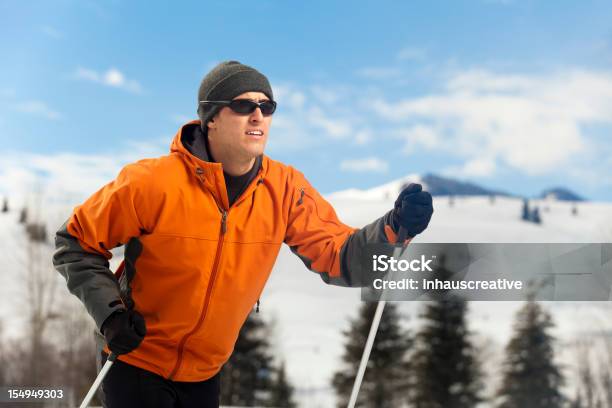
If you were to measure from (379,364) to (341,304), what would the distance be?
1369 cm

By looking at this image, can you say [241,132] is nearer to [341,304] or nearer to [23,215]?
Answer: [23,215]

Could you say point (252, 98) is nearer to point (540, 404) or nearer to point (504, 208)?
point (540, 404)

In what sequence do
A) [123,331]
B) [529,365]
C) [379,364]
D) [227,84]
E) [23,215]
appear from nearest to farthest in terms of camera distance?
1. [123,331]
2. [227,84]
3. [379,364]
4. [529,365]
5. [23,215]

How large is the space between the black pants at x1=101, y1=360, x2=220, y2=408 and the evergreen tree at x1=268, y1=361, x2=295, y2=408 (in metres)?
15.5

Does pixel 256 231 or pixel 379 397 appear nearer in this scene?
pixel 256 231

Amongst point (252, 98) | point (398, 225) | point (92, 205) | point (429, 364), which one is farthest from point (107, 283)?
point (429, 364)

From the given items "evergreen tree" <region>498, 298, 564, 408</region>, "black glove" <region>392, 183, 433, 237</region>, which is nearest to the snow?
"evergreen tree" <region>498, 298, 564, 408</region>

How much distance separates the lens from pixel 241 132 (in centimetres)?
247

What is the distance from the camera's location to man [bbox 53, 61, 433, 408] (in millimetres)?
2385

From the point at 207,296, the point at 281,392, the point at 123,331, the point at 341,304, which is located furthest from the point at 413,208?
the point at 341,304

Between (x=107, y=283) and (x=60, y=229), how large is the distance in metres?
0.26

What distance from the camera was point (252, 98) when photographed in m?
2.49

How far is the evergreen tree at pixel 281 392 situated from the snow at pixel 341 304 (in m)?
1.00

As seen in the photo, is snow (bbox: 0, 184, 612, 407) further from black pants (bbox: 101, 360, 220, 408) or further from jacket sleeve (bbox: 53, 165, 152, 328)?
jacket sleeve (bbox: 53, 165, 152, 328)
